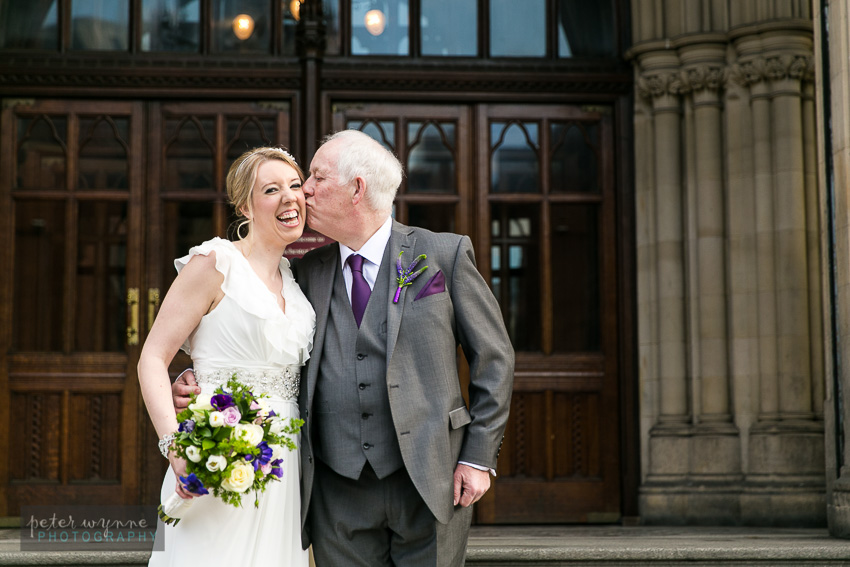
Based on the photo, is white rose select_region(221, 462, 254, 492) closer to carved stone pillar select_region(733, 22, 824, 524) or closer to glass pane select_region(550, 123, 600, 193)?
carved stone pillar select_region(733, 22, 824, 524)

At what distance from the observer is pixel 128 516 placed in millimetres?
6109

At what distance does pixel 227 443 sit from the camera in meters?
2.75

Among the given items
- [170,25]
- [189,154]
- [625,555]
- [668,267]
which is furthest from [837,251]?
[170,25]

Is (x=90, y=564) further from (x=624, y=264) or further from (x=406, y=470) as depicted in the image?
(x=624, y=264)

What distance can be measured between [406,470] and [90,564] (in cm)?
207

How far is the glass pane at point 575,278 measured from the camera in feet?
21.4

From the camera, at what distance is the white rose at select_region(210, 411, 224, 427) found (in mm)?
2754

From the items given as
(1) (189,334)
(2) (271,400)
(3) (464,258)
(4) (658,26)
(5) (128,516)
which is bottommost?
(5) (128,516)

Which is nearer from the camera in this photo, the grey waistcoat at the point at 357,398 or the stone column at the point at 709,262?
the grey waistcoat at the point at 357,398

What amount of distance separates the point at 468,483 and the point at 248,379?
761mm

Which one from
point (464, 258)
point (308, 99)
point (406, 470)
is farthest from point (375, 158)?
point (308, 99)

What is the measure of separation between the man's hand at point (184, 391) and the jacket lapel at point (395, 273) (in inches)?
24.4

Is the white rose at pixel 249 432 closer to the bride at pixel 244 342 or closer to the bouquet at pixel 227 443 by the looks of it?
the bouquet at pixel 227 443

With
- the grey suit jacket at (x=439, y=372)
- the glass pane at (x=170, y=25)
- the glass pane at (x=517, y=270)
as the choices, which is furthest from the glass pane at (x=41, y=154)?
the grey suit jacket at (x=439, y=372)
